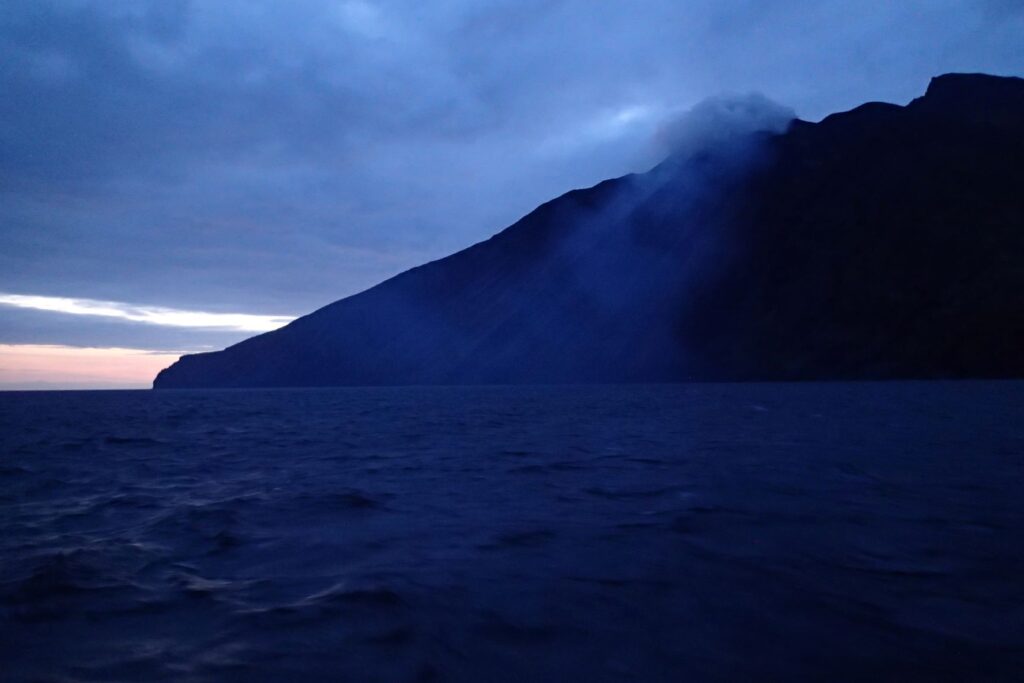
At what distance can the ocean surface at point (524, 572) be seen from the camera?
5.80m

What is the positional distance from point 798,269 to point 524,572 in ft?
522

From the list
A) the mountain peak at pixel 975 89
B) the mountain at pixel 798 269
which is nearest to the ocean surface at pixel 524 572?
the mountain at pixel 798 269

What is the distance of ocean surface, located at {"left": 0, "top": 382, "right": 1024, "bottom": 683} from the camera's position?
580 centimetres

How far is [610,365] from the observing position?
516ft

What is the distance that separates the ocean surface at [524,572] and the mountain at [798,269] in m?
130

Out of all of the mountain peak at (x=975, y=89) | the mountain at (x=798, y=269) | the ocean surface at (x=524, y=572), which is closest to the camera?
the ocean surface at (x=524, y=572)

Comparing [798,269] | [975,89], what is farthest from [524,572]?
[975,89]

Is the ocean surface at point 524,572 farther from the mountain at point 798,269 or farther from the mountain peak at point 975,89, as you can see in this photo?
the mountain peak at point 975,89

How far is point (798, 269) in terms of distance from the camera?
15388 centimetres

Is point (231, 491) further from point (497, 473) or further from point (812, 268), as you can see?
point (812, 268)

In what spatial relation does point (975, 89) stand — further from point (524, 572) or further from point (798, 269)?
point (524, 572)

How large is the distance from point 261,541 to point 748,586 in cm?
644

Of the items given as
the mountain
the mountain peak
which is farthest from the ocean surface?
the mountain peak

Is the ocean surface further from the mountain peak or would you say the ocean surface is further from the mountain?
the mountain peak
